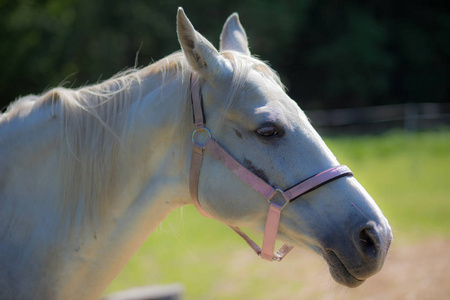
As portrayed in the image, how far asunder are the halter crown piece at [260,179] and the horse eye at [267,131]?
18 centimetres

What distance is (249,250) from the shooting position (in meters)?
7.16

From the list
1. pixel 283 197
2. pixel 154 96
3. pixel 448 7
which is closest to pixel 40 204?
pixel 154 96

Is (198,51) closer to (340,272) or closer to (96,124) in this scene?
(96,124)

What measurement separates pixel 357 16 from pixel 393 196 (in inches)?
834

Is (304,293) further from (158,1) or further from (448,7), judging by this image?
(448,7)

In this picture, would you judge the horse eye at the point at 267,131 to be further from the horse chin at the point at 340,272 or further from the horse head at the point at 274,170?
the horse chin at the point at 340,272

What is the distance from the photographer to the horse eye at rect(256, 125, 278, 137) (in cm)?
190

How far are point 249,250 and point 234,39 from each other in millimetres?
5268

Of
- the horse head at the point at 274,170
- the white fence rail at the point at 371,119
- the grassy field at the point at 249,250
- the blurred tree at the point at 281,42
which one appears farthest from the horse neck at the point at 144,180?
the blurred tree at the point at 281,42

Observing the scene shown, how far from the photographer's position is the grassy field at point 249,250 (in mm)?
5680

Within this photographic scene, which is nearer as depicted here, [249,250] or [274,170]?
[274,170]

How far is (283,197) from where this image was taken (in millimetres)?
1873

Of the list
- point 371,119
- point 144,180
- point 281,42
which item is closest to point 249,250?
point 144,180

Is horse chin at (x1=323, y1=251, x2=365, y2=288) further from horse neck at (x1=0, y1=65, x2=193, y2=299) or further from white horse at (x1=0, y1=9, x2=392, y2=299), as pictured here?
horse neck at (x1=0, y1=65, x2=193, y2=299)
